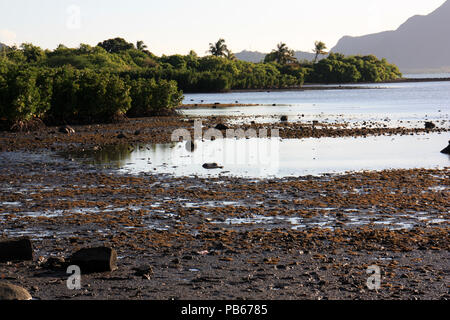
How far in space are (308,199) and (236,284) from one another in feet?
29.7

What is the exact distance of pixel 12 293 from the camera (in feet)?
33.5

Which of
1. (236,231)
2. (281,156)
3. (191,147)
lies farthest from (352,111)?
(236,231)

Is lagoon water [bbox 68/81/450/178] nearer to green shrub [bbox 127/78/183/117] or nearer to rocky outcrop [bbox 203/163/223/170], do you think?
rocky outcrop [bbox 203/163/223/170]

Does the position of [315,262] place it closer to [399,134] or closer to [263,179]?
[263,179]

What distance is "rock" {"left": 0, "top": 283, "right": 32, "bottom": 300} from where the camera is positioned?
398 inches

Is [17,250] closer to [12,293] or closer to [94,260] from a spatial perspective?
[94,260]

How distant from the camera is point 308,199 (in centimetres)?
2019

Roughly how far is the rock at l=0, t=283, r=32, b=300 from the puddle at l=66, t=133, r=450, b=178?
16211 mm

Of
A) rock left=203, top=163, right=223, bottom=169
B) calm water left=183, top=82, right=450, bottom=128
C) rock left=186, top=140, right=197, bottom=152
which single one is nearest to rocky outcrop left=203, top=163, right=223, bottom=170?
rock left=203, top=163, right=223, bottom=169

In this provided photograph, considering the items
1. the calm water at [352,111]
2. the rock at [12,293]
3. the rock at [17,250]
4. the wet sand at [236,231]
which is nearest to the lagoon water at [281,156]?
the wet sand at [236,231]

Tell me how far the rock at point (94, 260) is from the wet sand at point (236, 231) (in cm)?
26

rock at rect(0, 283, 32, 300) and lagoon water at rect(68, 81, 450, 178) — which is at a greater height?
rock at rect(0, 283, 32, 300)
